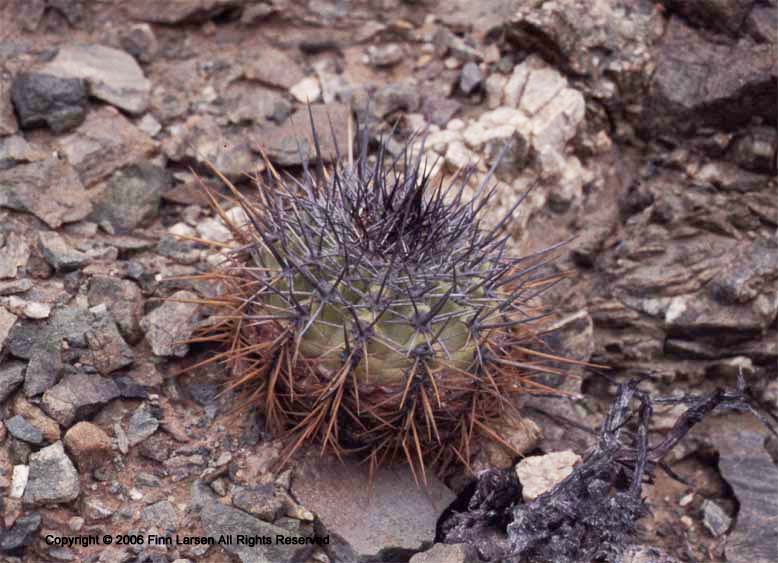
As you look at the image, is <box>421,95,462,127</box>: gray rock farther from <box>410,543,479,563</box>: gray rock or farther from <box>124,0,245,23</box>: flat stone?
<box>410,543,479,563</box>: gray rock

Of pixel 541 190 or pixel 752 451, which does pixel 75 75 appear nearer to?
pixel 541 190

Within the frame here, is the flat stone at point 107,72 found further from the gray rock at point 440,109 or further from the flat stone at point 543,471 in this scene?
the flat stone at point 543,471

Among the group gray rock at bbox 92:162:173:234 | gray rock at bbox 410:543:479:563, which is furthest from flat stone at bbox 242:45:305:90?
gray rock at bbox 410:543:479:563

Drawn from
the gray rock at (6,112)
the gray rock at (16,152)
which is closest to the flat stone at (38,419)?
the gray rock at (16,152)

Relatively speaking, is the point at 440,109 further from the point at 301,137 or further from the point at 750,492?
the point at 750,492

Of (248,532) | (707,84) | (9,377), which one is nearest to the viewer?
(248,532)

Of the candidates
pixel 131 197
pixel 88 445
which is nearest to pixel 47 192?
pixel 131 197

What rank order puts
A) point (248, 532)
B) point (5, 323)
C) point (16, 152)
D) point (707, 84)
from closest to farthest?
point (248, 532) < point (5, 323) < point (16, 152) < point (707, 84)
